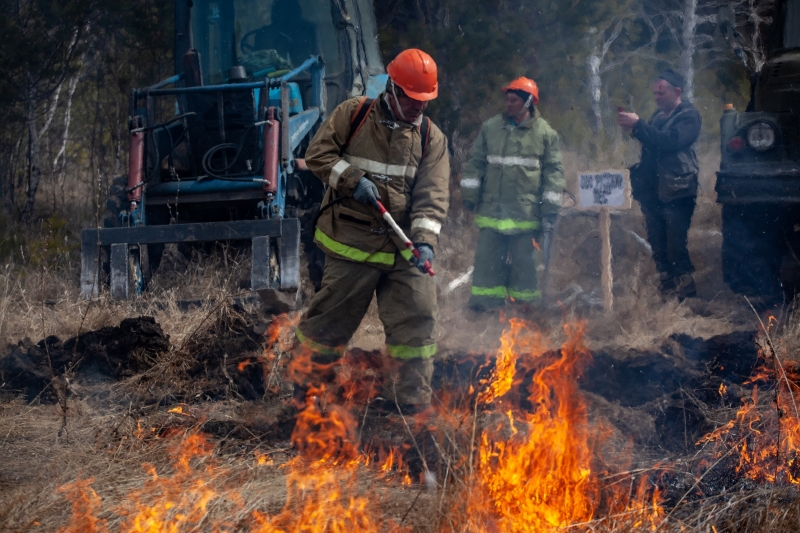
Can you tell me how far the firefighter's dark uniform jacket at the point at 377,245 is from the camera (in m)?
4.23

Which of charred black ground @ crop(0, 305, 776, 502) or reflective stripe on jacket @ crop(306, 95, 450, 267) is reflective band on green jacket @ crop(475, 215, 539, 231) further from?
reflective stripe on jacket @ crop(306, 95, 450, 267)

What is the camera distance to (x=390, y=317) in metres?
4.33

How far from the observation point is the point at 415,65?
4.14 m

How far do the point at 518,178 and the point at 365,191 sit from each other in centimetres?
282

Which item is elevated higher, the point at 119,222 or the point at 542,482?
the point at 119,222

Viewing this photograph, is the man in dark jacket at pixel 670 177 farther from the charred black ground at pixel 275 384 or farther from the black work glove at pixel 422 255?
the black work glove at pixel 422 255

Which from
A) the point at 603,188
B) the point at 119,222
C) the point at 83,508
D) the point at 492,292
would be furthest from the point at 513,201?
the point at 83,508

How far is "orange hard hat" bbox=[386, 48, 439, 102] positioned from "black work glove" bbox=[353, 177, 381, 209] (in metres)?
0.51

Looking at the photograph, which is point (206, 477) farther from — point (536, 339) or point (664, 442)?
point (536, 339)

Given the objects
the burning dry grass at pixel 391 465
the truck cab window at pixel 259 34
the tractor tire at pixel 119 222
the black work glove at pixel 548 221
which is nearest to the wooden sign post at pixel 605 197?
the black work glove at pixel 548 221

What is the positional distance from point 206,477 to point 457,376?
1.88 meters

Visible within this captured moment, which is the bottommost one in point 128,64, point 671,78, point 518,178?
point 518,178

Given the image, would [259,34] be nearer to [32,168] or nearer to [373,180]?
[32,168]

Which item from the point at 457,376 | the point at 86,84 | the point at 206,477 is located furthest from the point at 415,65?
the point at 86,84
